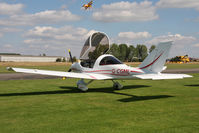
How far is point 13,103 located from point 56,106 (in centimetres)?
238

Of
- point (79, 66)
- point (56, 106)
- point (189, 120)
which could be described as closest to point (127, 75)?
point (79, 66)

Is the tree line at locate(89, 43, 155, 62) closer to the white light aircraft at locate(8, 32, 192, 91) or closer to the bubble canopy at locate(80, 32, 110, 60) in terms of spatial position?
the bubble canopy at locate(80, 32, 110, 60)

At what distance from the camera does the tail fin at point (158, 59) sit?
1170 centimetres

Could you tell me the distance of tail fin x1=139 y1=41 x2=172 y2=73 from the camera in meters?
11.7

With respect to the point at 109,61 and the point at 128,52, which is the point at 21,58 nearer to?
the point at 128,52

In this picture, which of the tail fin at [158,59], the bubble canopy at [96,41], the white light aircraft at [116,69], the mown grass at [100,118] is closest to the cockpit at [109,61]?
the white light aircraft at [116,69]

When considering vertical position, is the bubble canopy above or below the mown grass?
above

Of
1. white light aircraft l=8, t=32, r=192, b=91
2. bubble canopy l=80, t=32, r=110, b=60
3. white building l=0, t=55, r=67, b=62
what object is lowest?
white light aircraft l=8, t=32, r=192, b=91

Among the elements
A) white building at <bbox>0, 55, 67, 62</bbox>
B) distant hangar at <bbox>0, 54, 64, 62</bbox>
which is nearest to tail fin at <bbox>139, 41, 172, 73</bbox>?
distant hangar at <bbox>0, 54, 64, 62</bbox>

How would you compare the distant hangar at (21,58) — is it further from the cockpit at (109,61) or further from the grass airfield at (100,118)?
the grass airfield at (100,118)

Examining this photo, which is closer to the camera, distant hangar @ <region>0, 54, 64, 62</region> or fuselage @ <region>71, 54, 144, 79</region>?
fuselage @ <region>71, 54, 144, 79</region>

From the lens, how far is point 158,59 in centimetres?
1204

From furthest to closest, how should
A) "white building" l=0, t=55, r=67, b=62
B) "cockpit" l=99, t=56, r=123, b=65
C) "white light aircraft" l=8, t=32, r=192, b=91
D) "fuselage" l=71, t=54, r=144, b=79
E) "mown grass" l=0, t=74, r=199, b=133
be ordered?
"white building" l=0, t=55, r=67, b=62
"cockpit" l=99, t=56, r=123, b=65
"fuselage" l=71, t=54, r=144, b=79
"white light aircraft" l=8, t=32, r=192, b=91
"mown grass" l=0, t=74, r=199, b=133

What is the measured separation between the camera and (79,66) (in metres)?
15.5
